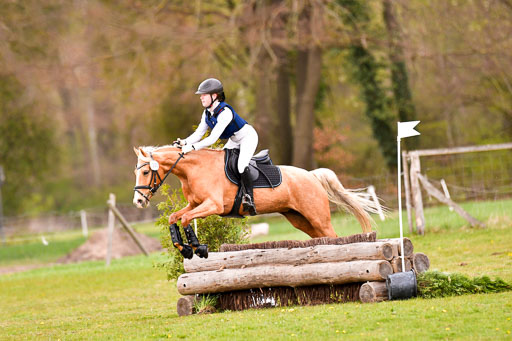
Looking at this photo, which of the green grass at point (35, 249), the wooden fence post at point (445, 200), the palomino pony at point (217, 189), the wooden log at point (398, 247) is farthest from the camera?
the green grass at point (35, 249)

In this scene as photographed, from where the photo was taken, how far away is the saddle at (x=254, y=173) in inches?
315

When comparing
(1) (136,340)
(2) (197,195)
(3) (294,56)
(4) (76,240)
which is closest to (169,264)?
(2) (197,195)

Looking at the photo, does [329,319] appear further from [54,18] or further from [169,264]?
[54,18]

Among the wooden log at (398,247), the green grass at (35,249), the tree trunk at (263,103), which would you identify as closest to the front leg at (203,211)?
the wooden log at (398,247)

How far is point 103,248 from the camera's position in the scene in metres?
20.9

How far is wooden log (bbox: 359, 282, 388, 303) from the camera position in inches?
301

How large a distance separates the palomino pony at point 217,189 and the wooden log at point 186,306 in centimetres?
136

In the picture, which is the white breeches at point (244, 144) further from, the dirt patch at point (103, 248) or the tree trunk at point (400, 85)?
the tree trunk at point (400, 85)

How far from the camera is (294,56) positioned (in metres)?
29.1

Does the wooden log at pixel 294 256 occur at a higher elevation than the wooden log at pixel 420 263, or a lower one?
higher

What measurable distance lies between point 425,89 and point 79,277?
58.9 feet

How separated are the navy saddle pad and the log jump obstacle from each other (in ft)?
2.64

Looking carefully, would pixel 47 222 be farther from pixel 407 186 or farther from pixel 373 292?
pixel 373 292

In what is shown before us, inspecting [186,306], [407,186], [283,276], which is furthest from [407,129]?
[407,186]
